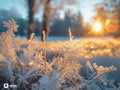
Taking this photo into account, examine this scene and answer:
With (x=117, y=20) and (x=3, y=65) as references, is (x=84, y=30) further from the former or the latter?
(x=3, y=65)

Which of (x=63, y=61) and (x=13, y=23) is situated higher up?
(x=13, y=23)

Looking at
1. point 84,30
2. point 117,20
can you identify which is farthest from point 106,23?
point 84,30

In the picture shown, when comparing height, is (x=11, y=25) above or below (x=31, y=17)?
below

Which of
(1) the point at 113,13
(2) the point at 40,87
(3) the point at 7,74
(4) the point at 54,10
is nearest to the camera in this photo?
(2) the point at 40,87

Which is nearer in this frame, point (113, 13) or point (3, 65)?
point (3, 65)

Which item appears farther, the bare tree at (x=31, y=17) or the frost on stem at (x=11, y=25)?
the bare tree at (x=31, y=17)

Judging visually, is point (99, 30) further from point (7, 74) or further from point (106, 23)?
point (7, 74)

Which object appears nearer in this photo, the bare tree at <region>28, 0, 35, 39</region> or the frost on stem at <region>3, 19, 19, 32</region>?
the frost on stem at <region>3, 19, 19, 32</region>

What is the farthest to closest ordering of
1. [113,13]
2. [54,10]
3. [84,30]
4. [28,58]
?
1. [84,30]
2. [113,13]
3. [54,10]
4. [28,58]

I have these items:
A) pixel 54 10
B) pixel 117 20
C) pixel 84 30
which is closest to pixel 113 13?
pixel 117 20

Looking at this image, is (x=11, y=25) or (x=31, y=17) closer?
(x=11, y=25)
